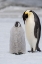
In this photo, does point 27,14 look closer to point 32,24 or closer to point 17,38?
point 32,24

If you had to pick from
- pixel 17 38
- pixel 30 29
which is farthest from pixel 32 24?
pixel 17 38

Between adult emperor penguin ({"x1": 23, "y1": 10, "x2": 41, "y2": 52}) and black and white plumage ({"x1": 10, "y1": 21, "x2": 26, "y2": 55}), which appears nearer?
black and white plumage ({"x1": 10, "y1": 21, "x2": 26, "y2": 55})

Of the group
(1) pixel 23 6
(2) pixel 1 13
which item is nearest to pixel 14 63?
(2) pixel 1 13

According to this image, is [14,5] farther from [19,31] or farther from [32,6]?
[19,31]

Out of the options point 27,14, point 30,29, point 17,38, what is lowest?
point 17,38

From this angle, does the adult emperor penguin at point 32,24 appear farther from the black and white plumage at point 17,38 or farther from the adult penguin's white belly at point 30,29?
the black and white plumage at point 17,38

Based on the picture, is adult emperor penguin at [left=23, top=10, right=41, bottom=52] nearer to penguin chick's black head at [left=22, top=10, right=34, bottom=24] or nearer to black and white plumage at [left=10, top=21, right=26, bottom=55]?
penguin chick's black head at [left=22, top=10, right=34, bottom=24]

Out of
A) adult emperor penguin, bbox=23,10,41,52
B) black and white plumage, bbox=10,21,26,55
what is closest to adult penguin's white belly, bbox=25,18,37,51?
adult emperor penguin, bbox=23,10,41,52

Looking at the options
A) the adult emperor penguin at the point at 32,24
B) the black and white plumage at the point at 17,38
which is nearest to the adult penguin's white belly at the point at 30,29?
Result: the adult emperor penguin at the point at 32,24

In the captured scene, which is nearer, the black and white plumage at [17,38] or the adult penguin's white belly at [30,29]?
the black and white plumage at [17,38]

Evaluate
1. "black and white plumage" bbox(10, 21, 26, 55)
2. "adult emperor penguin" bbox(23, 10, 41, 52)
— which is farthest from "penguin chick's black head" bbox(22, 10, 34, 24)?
"black and white plumage" bbox(10, 21, 26, 55)

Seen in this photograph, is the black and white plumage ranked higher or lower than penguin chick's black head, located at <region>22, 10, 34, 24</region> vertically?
lower

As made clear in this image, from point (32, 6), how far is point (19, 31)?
39.9ft

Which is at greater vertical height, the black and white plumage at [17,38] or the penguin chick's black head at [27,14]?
the penguin chick's black head at [27,14]
